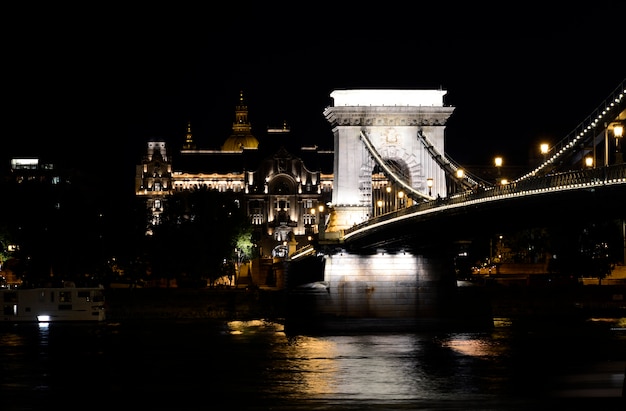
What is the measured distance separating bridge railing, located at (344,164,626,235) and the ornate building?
10970cm

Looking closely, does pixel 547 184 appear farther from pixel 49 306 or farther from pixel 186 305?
pixel 186 305

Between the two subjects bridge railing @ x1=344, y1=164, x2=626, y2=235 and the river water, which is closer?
bridge railing @ x1=344, y1=164, x2=626, y2=235

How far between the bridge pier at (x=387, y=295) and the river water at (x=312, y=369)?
149 cm

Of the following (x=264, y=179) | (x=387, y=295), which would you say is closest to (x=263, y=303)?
(x=387, y=295)

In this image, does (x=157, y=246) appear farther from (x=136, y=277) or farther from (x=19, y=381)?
(x=19, y=381)

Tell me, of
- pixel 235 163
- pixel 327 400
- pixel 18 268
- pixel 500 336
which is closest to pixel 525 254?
pixel 18 268

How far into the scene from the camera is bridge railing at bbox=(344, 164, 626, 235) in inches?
1578

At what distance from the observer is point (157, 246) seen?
98812 millimetres

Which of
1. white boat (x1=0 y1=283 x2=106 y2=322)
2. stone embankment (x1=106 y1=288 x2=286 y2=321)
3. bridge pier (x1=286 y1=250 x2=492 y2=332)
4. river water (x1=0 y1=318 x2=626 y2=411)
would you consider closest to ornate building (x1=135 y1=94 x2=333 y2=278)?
stone embankment (x1=106 y1=288 x2=286 y2=321)

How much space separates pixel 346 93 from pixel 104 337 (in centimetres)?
1990

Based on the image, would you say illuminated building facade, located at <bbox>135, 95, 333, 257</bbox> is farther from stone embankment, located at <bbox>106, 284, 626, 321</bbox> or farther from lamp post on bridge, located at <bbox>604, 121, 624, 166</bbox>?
lamp post on bridge, located at <bbox>604, 121, 624, 166</bbox>

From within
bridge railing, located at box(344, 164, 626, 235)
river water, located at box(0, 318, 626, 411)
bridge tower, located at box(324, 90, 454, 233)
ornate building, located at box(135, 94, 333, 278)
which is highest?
ornate building, located at box(135, 94, 333, 278)

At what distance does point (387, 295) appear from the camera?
224 feet

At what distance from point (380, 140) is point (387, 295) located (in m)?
12.0
